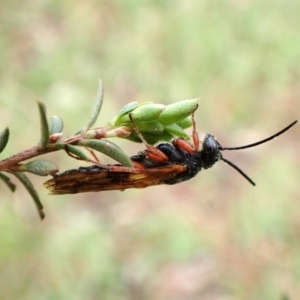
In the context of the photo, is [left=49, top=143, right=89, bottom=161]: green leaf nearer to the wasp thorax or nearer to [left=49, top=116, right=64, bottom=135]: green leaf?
[left=49, top=116, right=64, bottom=135]: green leaf

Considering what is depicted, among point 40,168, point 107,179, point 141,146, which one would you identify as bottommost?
point 141,146

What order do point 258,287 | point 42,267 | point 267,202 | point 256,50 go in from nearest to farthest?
point 42,267, point 258,287, point 267,202, point 256,50

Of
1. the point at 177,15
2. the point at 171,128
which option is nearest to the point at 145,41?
the point at 177,15

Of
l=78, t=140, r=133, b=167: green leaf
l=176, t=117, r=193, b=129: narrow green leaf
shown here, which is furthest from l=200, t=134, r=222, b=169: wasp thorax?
l=78, t=140, r=133, b=167: green leaf

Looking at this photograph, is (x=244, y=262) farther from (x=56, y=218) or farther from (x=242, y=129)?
(x=56, y=218)

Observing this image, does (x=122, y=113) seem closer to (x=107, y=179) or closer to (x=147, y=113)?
(x=147, y=113)

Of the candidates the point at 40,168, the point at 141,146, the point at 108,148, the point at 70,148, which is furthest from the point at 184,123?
the point at 141,146

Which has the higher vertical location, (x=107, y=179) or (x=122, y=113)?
(x=122, y=113)
